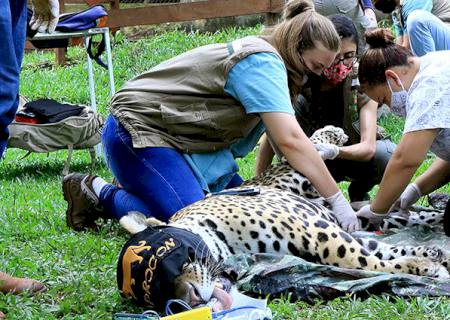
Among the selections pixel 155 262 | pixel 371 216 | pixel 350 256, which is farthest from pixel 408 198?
pixel 155 262

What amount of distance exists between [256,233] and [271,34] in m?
1.38

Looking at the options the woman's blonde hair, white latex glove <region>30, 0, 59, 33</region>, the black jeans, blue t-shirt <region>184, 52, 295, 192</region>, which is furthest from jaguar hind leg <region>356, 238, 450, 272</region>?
white latex glove <region>30, 0, 59, 33</region>

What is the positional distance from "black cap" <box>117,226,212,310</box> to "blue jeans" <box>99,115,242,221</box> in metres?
1.32

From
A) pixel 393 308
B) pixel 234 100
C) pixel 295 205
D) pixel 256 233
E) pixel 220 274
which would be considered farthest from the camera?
pixel 234 100

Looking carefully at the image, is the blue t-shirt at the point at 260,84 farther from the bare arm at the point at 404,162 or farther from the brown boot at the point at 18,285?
the brown boot at the point at 18,285

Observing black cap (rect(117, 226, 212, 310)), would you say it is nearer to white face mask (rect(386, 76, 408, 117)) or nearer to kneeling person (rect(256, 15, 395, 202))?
white face mask (rect(386, 76, 408, 117))

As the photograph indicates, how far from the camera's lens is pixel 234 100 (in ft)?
16.6

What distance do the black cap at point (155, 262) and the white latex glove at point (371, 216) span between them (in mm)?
1460

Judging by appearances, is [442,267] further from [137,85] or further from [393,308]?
[137,85]

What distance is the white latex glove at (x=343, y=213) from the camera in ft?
16.0

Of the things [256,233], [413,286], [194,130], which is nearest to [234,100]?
[194,130]

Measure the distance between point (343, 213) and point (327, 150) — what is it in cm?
67

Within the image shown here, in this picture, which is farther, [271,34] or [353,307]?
[271,34]

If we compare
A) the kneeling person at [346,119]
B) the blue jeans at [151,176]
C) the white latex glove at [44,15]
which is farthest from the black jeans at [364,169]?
the white latex glove at [44,15]
